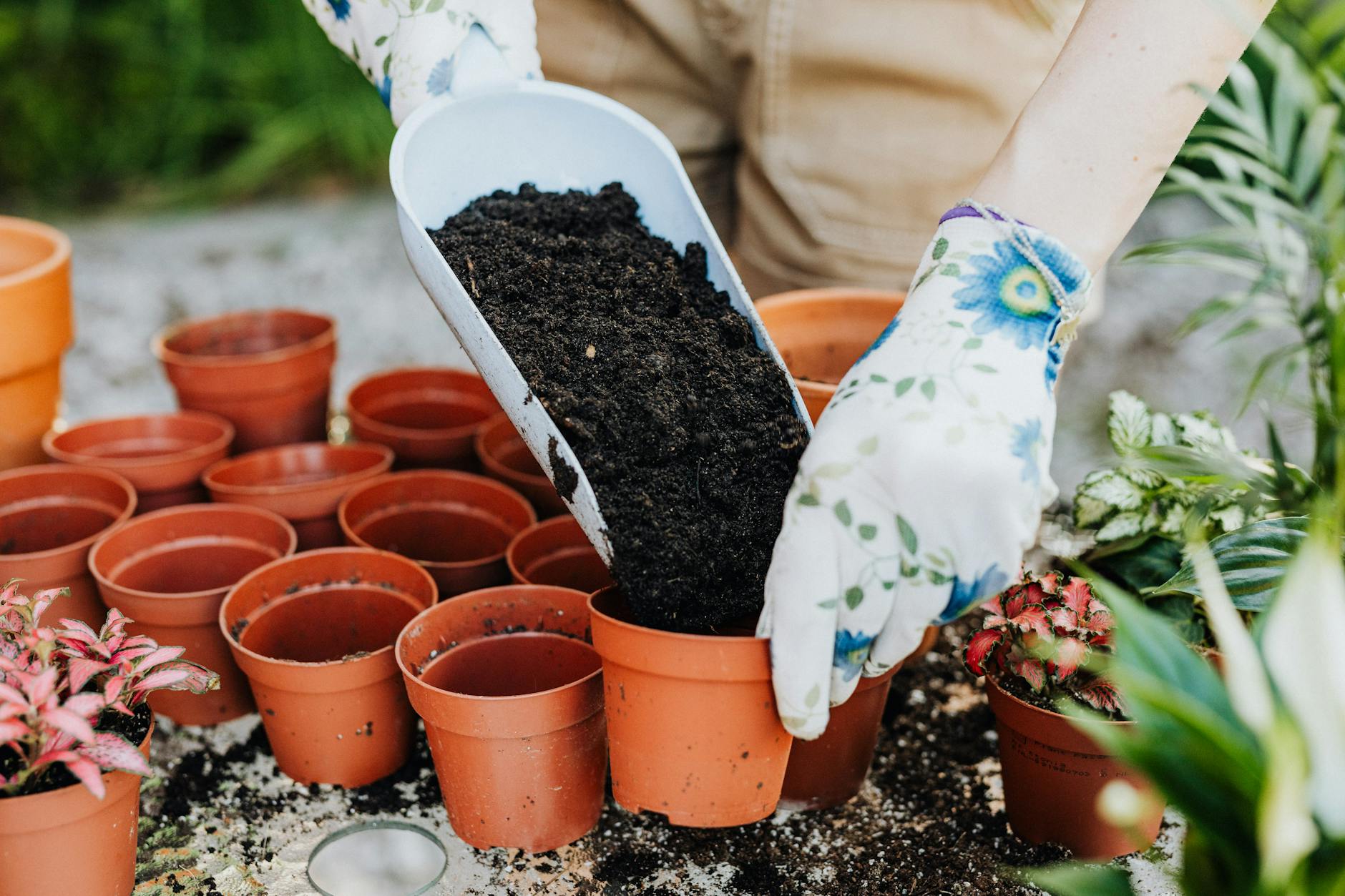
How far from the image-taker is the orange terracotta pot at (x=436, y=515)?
1.67 meters

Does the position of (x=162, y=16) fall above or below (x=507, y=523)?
above

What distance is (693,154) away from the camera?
180 centimetres

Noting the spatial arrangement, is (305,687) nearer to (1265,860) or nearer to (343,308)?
(1265,860)

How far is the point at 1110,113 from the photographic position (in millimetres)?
1040

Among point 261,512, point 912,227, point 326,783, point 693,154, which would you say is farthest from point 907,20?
point 326,783

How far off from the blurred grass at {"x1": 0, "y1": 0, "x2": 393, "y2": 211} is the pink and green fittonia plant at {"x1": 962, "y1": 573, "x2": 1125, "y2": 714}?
9.29 feet

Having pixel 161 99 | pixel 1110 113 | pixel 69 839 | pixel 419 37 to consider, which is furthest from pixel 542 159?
pixel 161 99

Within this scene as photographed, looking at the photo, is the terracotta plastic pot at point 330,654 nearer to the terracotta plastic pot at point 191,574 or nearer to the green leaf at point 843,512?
the terracotta plastic pot at point 191,574

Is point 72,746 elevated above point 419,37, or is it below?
below

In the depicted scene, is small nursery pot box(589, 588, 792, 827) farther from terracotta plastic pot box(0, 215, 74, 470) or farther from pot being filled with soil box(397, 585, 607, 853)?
terracotta plastic pot box(0, 215, 74, 470)

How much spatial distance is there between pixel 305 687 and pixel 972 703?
89cm

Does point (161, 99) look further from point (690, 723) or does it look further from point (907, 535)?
point (907, 535)

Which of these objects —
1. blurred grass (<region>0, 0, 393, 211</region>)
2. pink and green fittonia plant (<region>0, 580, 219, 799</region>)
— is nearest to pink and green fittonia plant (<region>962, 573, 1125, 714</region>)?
pink and green fittonia plant (<region>0, 580, 219, 799</region>)

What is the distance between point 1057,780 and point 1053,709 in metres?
0.08
